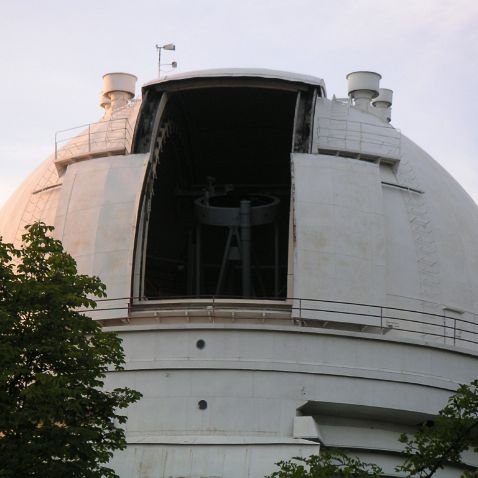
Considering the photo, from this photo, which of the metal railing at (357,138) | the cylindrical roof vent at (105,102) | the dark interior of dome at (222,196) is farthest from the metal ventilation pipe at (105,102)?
the metal railing at (357,138)

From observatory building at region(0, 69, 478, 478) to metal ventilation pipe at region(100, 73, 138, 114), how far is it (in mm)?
773

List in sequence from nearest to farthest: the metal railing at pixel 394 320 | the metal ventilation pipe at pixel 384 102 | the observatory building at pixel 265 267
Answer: the observatory building at pixel 265 267, the metal railing at pixel 394 320, the metal ventilation pipe at pixel 384 102

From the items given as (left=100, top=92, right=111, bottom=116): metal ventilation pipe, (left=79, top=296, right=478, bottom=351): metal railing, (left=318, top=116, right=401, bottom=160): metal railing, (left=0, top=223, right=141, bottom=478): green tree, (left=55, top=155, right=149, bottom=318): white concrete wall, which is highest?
(left=100, top=92, right=111, bottom=116): metal ventilation pipe

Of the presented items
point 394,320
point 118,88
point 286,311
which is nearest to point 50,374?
point 286,311

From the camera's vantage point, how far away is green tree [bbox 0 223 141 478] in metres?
21.5

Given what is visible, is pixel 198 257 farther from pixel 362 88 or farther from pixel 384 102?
pixel 384 102

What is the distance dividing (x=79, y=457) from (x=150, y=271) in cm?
1542

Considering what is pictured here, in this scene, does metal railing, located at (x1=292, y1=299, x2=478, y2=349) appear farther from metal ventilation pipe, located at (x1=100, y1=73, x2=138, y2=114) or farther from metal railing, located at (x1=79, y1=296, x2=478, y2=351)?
metal ventilation pipe, located at (x1=100, y1=73, x2=138, y2=114)

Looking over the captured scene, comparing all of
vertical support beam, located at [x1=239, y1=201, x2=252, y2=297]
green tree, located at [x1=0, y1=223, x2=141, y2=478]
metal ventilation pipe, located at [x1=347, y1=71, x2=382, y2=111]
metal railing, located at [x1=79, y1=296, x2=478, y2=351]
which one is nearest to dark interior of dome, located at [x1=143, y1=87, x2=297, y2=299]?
vertical support beam, located at [x1=239, y1=201, x2=252, y2=297]

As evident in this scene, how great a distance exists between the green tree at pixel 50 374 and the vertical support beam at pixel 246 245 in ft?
36.4

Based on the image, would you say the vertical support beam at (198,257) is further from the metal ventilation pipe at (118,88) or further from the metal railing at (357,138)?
the metal ventilation pipe at (118,88)

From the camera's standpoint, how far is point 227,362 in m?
30.0

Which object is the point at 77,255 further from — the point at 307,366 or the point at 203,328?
the point at 307,366

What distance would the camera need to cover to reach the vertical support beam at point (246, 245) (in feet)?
113
